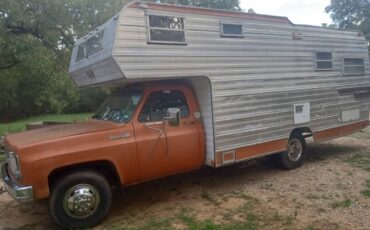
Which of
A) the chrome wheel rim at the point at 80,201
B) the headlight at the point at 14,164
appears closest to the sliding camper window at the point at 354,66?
the chrome wheel rim at the point at 80,201

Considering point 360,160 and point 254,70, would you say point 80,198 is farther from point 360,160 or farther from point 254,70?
point 360,160

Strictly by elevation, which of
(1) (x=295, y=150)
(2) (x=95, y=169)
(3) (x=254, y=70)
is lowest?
(1) (x=295, y=150)

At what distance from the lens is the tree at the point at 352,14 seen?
3225cm

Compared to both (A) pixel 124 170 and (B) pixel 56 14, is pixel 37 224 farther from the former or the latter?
(B) pixel 56 14

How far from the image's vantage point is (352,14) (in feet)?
110

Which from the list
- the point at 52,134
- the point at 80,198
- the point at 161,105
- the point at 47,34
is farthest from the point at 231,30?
the point at 47,34

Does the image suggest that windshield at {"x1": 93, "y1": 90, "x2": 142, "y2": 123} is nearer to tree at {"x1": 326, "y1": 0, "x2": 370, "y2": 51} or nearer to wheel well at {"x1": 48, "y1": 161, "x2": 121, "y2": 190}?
wheel well at {"x1": 48, "y1": 161, "x2": 121, "y2": 190}

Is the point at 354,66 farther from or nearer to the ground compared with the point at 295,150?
farther from the ground

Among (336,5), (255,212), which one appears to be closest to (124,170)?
(255,212)

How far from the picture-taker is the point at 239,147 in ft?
20.8

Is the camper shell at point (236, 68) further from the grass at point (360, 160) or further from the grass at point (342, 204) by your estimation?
the grass at point (342, 204)

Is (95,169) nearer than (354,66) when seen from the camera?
Yes

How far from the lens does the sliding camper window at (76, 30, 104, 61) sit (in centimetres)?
565

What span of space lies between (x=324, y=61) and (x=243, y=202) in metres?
4.09
